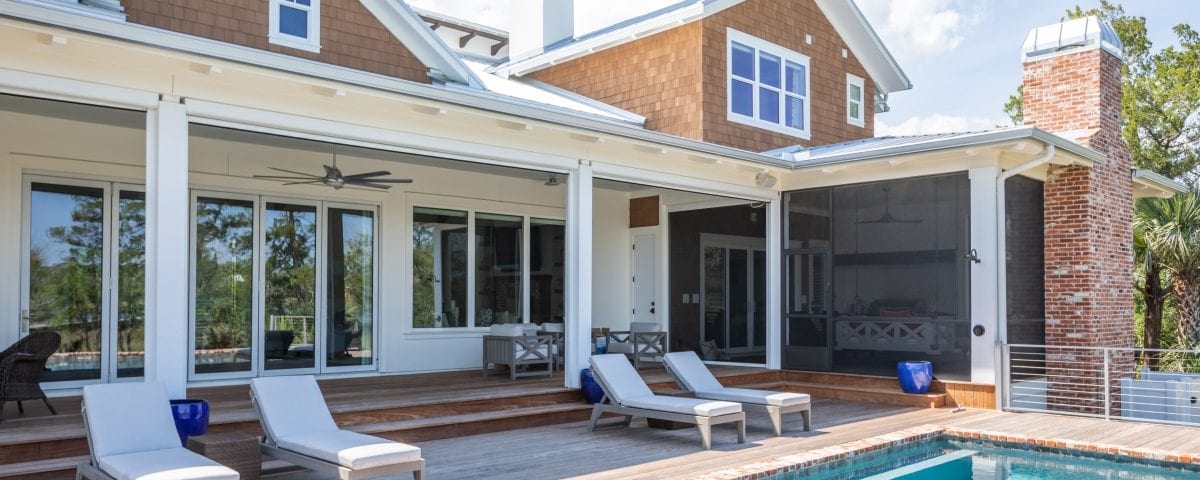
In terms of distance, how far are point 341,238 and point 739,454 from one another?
5.93 metres

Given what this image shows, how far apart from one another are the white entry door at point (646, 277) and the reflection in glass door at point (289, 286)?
5334 millimetres

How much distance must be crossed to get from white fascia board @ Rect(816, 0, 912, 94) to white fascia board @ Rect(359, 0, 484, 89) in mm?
6456

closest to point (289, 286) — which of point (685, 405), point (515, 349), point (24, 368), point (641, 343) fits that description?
point (515, 349)

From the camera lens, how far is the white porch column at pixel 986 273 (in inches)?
409

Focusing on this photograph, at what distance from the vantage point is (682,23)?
13367 millimetres

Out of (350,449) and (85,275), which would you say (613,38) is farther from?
(350,449)

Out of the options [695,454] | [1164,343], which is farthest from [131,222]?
[1164,343]

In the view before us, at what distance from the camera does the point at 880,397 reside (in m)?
11.2

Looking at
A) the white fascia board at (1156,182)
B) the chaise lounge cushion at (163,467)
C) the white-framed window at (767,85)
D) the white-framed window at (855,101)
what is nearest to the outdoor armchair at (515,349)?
the white-framed window at (767,85)

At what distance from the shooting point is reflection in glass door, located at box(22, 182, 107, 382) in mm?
8992

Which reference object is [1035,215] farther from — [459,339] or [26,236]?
[26,236]

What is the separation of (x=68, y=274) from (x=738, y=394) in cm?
676

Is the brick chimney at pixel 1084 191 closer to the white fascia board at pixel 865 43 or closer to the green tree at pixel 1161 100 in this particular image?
the white fascia board at pixel 865 43

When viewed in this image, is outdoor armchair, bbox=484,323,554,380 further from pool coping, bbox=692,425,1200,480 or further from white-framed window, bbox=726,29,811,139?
white-framed window, bbox=726,29,811,139
